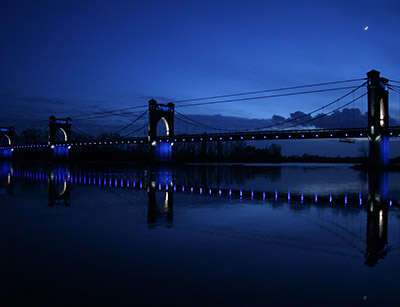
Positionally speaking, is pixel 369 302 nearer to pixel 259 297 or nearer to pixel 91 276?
→ pixel 259 297

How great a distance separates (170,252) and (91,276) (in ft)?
4.82

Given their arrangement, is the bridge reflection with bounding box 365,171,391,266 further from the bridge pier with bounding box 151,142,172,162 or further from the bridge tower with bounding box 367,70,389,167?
the bridge pier with bounding box 151,142,172,162

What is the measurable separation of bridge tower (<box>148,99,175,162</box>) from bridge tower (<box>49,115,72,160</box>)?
33.6 meters

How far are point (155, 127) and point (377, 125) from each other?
4193 cm

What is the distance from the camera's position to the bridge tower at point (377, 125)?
41562 mm

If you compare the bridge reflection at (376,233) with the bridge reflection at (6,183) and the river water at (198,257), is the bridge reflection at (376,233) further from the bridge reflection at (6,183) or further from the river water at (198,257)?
the bridge reflection at (6,183)

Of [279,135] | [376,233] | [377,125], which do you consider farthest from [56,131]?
[376,233]

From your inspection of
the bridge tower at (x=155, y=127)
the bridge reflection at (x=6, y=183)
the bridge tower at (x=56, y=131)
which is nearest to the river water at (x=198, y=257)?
the bridge reflection at (x=6, y=183)

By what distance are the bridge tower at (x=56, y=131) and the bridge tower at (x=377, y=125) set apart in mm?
75119

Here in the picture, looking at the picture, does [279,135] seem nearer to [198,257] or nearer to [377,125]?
[377,125]

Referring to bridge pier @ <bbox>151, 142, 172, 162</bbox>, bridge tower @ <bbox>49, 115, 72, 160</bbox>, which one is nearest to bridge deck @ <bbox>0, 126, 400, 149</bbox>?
bridge pier @ <bbox>151, 142, 172, 162</bbox>

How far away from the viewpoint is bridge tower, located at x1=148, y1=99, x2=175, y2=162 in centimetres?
6844

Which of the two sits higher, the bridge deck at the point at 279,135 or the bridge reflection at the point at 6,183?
the bridge deck at the point at 279,135

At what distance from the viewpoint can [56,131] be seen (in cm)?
10438
